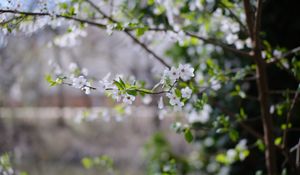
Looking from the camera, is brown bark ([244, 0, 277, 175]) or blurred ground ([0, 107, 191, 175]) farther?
blurred ground ([0, 107, 191, 175])

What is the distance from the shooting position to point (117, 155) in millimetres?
5309

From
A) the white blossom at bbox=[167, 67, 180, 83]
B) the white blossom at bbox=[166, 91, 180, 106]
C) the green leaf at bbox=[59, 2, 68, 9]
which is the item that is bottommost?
the white blossom at bbox=[166, 91, 180, 106]

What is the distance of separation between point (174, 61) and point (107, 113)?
3.74ft

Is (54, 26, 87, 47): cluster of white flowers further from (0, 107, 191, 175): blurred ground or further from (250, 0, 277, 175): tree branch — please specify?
(0, 107, 191, 175): blurred ground

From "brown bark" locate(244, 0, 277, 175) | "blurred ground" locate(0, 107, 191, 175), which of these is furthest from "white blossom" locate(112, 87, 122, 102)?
"blurred ground" locate(0, 107, 191, 175)

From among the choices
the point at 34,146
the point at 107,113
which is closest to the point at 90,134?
the point at 34,146

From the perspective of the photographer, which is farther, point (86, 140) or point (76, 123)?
point (86, 140)

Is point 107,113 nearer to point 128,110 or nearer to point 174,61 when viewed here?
point 128,110

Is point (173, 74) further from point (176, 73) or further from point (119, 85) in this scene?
point (119, 85)

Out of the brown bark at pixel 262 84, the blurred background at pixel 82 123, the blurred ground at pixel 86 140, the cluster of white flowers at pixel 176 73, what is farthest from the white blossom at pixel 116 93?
the blurred ground at pixel 86 140

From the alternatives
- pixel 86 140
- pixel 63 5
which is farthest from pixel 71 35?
pixel 86 140

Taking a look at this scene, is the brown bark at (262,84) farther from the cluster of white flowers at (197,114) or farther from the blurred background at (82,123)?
the blurred background at (82,123)

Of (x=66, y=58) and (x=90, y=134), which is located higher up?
(x=66, y=58)

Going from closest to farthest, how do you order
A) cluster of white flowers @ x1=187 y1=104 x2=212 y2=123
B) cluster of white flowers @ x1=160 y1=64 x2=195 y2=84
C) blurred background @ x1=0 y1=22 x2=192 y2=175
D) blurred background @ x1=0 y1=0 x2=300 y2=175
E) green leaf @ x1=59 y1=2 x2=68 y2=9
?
cluster of white flowers @ x1=160 y1=64 x2=195 y2=84
green leaf @ x1=59 y1=2 x2=68 y2=9
cluster of white flowers @ x1=187 y1=104 x2=212 y2=123
blurred background @ x1=0 y1=0 x2=300 y2=175
blurred background @ x1=0 y1=22 x2=192 y2=175
